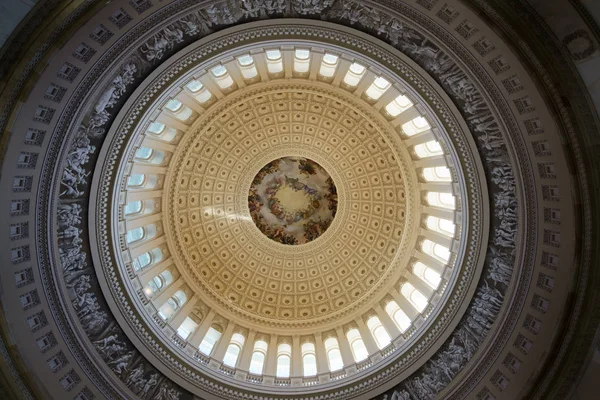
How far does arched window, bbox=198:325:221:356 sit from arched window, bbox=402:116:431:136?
52.2 feet

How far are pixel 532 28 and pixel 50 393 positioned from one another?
785 inches

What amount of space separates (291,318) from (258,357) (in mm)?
3970

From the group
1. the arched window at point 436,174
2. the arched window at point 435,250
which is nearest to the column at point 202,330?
the arched window at point 435,250

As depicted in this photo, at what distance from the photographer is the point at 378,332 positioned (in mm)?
21828

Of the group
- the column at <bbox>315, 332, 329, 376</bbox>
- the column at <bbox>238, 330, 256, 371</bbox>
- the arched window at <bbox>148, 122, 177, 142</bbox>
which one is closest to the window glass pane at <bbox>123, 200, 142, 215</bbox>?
the arched window at <bbox>148, 122, 177, 142</bbox>

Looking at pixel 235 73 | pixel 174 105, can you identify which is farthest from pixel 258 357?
pixel 235 73

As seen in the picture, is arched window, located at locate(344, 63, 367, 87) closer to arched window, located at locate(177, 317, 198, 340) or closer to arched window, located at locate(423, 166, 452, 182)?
arched window, located at locate(423, 166, 452, 182)

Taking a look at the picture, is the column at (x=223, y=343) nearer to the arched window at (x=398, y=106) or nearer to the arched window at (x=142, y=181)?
the arched window at (x=142, y=181)

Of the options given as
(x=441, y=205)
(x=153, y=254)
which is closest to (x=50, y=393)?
(x=153, y=254)

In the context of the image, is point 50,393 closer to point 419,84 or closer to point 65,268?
point 65,268

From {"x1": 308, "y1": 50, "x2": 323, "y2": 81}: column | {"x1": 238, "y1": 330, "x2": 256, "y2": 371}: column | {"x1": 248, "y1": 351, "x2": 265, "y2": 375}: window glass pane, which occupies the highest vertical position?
{"x1": 308, "y1": 50, "x2": 323, "y2": 81}: column

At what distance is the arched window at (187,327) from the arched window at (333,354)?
7.79 meters

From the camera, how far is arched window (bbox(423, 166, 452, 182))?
64.0 feet

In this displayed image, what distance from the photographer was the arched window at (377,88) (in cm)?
1892
